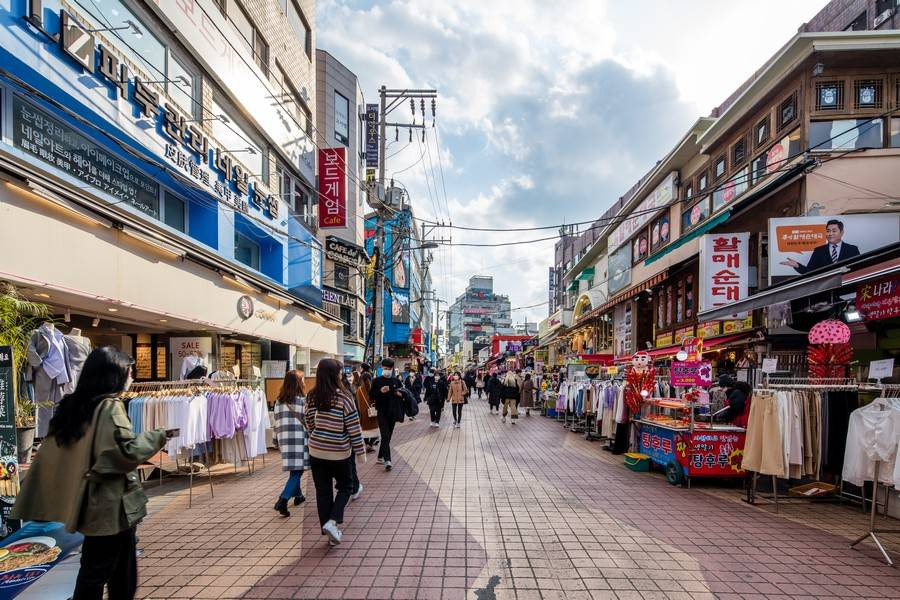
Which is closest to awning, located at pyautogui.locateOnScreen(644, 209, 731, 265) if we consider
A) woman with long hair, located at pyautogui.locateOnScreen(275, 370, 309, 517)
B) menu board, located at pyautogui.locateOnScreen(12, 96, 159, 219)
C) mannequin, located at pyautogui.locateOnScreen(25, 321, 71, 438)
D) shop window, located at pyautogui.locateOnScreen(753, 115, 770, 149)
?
shop window, located at pyautogui.locateOnScreen(753, 115, 770, 149)

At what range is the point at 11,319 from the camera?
4777 millimetres

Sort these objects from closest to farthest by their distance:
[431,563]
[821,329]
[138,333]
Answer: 1. [431,563]
2. [821,329]
3. [138,333]

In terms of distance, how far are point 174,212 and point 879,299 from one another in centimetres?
1288

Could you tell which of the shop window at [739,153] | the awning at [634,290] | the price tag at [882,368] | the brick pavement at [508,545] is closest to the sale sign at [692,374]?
the brick pavement at [508,545]

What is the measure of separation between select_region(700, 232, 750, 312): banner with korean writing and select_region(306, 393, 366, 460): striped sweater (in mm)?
10524

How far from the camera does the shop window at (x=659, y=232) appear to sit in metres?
19.7

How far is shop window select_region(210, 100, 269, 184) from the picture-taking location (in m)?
11.9

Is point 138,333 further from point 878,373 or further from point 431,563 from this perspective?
point 878,373

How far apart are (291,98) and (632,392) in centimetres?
1483

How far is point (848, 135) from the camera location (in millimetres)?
11266

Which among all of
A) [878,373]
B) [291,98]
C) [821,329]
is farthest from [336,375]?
[291,98]

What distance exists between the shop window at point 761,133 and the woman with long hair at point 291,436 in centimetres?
1381

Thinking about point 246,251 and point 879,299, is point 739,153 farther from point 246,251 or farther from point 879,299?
point 246,251

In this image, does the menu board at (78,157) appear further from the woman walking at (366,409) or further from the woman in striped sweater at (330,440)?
the woman in striped sweater at (330,440)
